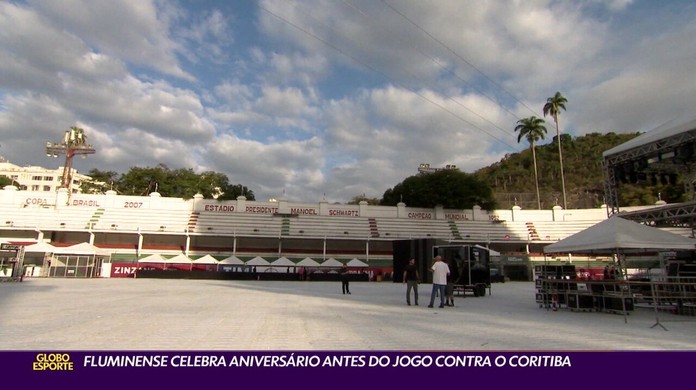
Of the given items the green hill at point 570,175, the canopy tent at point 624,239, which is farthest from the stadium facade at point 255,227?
the canopy tent at point 624,239

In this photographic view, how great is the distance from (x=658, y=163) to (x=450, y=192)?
120 feet

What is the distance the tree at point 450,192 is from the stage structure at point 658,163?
33.5 metres

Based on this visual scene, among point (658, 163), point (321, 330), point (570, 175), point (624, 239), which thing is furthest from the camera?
point (570, 175)

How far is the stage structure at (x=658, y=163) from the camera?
56.2 feet

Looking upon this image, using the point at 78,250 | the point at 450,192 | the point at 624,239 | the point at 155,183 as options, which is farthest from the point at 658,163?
the point at 155,183

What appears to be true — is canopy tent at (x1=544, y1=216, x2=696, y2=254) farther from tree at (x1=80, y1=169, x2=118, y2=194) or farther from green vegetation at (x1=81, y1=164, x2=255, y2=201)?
tree at (x1=80, y1=169, x2=118, y2=194)

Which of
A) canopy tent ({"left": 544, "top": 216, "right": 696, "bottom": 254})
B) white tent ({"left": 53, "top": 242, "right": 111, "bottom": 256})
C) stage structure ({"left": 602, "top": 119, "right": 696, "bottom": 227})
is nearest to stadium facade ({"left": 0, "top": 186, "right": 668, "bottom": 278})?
white tent ({"left": 53, "top": 242, "right": 111, "bottom": 256})

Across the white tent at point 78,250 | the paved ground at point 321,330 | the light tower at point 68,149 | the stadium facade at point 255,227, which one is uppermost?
the light tower at point 68,149

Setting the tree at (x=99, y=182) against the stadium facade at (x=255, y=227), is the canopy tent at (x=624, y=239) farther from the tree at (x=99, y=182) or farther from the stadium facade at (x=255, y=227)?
the tree at (x=99, y=182)
